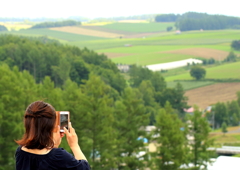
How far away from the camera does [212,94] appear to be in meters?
73.4

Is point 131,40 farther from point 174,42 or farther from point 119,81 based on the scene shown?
point 119,81

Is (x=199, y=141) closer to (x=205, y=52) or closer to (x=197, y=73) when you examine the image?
(x=197, y=73)

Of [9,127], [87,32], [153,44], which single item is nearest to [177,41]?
[153,44]

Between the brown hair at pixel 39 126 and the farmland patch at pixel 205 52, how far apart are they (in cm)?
10581

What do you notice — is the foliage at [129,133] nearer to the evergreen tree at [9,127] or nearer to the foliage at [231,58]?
the evergreen tree at [9,127]

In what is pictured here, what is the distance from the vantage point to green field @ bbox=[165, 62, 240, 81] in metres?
86.1

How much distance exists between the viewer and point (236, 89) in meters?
77.1

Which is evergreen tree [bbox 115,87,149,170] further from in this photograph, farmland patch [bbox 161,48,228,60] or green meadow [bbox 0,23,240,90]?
farmland patch [bbox 161,48,228,60]

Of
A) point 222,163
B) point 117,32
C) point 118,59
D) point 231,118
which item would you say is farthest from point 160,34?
point 222,163

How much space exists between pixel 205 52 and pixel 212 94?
139 ft

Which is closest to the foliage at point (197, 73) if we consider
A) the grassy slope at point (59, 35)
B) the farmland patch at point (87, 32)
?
the grassy slope at point (59, 35)

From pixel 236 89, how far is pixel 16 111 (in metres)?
58.4

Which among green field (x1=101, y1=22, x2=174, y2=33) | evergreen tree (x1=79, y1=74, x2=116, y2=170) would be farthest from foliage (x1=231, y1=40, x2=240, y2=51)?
evergreen tree (x1=79, y1=74, x2=116, y2=170)

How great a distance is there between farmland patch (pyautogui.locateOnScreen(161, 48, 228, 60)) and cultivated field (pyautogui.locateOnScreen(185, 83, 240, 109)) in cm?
2927
